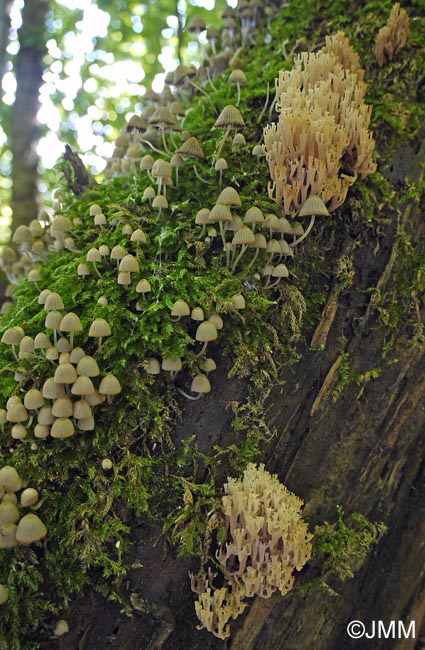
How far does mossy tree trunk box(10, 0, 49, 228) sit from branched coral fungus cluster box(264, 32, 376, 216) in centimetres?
507

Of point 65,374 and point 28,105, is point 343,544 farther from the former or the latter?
point 28,105

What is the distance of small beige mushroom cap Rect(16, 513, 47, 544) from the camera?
2.37m

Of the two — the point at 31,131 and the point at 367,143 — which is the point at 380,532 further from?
the point at 31,131

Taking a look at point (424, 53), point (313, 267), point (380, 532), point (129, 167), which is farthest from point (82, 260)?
point (424, 53)

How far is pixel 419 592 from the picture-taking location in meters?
3.49

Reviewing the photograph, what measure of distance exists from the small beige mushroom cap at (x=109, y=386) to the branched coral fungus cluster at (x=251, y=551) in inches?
34.1

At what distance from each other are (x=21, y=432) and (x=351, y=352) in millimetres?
2256

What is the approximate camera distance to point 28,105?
7.84 m

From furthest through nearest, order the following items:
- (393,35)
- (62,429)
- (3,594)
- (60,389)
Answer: (393,35) < (60,389) < (62,429) < (3,594)

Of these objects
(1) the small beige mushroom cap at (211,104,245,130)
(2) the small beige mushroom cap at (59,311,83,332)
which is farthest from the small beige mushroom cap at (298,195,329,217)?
(2) the small beige mushroom cap at (59,311,83,332)

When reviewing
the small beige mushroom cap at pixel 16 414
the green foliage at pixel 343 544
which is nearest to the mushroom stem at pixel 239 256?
the small beige mushroom cap at pixel 16 414

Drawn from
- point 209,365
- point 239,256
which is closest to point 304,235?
point 239,256

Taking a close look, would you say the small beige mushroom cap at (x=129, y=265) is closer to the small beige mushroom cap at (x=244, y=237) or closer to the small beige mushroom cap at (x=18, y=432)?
the small beige mushroom cap at (x=244, y=237)

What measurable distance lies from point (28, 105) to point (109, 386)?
7060 millimetres
